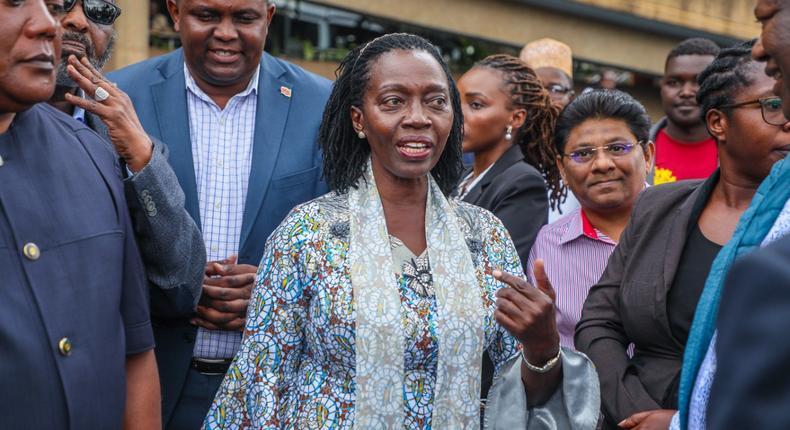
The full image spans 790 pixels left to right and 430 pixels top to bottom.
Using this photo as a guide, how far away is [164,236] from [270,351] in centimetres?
48

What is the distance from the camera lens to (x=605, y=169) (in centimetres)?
462

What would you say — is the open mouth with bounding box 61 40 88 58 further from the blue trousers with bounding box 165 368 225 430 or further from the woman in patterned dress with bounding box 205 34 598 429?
the blue trousers with bounding box 165 368 225 430

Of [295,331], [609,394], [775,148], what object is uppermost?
[775,148]

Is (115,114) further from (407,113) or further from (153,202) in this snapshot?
(407,113)

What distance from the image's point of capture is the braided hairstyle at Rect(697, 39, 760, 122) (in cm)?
371

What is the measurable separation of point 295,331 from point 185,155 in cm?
103

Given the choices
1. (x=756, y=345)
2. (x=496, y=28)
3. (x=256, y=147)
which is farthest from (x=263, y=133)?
(x=496, y=28)

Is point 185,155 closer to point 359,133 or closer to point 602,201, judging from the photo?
point 359,133

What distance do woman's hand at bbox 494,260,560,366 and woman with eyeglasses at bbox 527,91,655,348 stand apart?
3.63 ft

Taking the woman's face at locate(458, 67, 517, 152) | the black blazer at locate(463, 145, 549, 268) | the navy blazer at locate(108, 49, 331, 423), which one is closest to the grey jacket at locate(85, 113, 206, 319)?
the navy blazer at locate(108, 49, 331, 423)

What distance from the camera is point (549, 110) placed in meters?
5.62

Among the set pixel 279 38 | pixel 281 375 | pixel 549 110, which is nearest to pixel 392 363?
pixel 281 375

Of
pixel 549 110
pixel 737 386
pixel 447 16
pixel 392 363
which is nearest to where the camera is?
pixel 737 386

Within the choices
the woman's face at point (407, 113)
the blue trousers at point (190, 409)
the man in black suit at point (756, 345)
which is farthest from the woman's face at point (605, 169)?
the man in black suit at point (756, 345)
